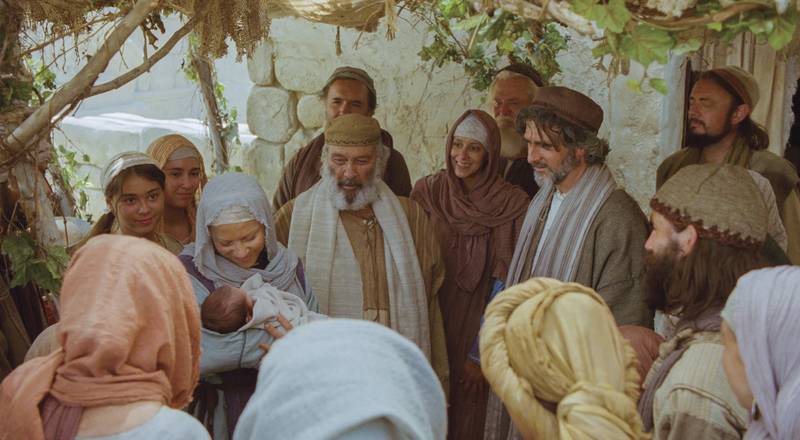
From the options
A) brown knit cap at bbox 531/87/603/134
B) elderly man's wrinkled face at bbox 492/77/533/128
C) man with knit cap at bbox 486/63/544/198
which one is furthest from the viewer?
elderly man's wrinkled face at bbox 492/77/533/128

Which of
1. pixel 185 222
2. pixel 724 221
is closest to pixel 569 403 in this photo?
pixel 724 221

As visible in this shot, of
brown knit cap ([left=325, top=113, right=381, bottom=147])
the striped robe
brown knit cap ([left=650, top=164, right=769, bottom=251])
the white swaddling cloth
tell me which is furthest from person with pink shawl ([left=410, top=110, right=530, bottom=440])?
brown knit cap ([left=650, top=164, right=769, bottom=251])

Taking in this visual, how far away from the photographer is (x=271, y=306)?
2336 millimetres

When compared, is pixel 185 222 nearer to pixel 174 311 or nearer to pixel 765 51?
pixel 174 311

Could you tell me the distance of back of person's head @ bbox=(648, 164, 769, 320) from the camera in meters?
1.89

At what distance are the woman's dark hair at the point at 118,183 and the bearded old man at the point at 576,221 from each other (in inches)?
79.6

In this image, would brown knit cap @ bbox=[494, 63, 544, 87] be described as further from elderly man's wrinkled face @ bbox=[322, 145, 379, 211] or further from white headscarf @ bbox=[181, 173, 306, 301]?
white headscarf @ bbox=[181, 173, 306, 301]

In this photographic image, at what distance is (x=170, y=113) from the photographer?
1536 cm

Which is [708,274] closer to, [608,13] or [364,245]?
[608,13]

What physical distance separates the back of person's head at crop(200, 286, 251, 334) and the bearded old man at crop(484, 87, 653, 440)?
4.51ft

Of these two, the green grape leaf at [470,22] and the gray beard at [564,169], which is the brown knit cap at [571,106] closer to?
the gray beard at [564,169]

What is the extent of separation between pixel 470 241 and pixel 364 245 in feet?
2.12

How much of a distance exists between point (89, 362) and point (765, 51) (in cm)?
476

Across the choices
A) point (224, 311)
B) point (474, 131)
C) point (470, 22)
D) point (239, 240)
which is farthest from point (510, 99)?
point (224, 311)
